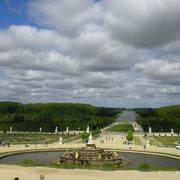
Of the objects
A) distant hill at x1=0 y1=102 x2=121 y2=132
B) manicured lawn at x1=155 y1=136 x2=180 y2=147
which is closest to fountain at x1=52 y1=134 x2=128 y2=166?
manicured lawn at x1=155 y1=136 x2=180 y2=147

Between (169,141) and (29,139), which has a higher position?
(29,139)

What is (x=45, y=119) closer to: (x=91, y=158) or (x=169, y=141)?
(x=169, y=141)

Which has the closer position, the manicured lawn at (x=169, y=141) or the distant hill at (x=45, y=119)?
the manicured lawn at (x=169, y=141)

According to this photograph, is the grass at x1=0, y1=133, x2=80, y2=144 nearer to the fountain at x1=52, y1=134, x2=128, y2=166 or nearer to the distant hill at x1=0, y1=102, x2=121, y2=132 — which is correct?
the distant hill at x1=0, y1=102, x2=121, y2=132

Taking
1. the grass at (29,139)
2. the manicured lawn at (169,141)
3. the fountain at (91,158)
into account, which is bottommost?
the fountain at (91,158)

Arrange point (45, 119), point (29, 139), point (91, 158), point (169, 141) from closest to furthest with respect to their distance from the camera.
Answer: point (91, 158) < point (169, 141) < point (29, 139) < point (45, 119)

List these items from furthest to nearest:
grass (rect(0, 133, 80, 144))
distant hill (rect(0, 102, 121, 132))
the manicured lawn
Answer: distant hill (rect(0, 102, 121, 132))
grass (rect(0, 133, 80, 144))
the manicured lawn

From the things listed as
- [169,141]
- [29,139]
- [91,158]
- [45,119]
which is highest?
[45,119]

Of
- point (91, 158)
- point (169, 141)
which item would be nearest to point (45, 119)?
point (169, 141)

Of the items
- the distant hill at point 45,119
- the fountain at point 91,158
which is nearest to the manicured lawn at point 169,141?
the fountain at point 91,158

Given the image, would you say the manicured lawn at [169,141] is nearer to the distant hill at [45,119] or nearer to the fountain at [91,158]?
the fountain at [91,158]

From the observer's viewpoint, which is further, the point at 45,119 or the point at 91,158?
the point at 45,119

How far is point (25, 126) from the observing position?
325ft

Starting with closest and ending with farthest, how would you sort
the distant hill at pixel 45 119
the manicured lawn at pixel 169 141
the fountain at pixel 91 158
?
the fountain at pixel 91 158 → the manicured lawn at pixel 169 141 → the distant hill at pixel 45 119
